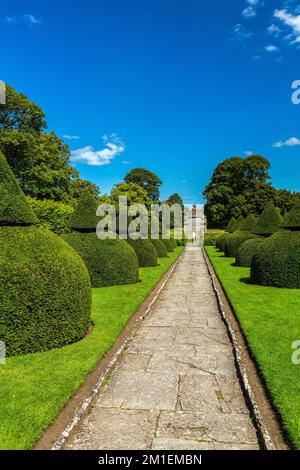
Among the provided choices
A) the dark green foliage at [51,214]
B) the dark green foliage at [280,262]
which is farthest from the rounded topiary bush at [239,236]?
the dark green foliage at [51,214]

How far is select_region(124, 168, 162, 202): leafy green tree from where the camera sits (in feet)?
250

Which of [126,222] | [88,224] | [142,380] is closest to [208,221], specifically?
[126,222]

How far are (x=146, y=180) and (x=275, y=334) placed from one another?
70.1 m

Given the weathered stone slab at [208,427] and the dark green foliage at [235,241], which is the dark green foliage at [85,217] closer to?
the weathered stone slab at [208,427]

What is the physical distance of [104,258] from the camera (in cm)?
1454

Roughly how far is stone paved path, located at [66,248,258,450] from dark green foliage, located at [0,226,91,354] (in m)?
1.50

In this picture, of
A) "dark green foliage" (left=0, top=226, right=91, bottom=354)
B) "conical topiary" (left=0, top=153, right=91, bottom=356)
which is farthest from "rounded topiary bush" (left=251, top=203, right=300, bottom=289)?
"dark green foliage" (left=0, top=226, right=91, bottom=354)

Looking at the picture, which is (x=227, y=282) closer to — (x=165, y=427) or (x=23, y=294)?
(x=23, y=294)

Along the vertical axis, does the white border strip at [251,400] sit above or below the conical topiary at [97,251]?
below

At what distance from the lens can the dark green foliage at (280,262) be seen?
14.4 m

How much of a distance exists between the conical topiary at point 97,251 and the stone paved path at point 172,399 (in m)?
5.71

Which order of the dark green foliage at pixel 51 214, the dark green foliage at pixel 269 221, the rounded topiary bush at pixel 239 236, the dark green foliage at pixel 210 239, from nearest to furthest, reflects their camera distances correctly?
the dark green foliage at pixel 269 221, the dark green foliage at pixel 51 214, the rounded topiary bush at pixel 239 236, the dark green foliage at pixel 210 239

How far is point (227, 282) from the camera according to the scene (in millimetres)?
16234
